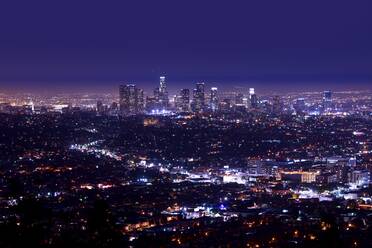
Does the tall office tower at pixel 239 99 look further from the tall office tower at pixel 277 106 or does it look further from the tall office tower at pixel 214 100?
the tall office tower at pixel 277 106

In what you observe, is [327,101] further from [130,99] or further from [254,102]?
[130,99]

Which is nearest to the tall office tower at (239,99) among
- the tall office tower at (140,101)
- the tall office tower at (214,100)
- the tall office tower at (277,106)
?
the tall office tower at (214,100)

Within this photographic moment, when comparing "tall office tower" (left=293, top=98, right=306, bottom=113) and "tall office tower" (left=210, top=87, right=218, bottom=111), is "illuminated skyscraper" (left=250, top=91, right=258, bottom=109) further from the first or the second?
"tall office tower" (left=293, top=98, right=306, bottom=113)

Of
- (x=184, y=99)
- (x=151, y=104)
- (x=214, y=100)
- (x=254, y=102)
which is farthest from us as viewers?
(x=184, y=99)

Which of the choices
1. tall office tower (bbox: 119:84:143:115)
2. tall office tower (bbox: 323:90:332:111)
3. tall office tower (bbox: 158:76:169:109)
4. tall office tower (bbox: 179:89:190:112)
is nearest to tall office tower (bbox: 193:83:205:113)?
tall office tower (bbox: 179:89:190:112)

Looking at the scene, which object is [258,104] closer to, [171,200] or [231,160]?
[231,160]

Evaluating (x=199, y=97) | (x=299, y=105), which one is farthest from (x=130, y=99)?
(x=299, y=105)
